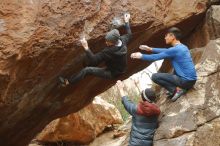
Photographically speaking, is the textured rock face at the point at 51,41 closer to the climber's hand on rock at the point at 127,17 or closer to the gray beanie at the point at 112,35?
the climber's hand on rock at the point at 127,17

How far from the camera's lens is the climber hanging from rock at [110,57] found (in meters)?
9.65

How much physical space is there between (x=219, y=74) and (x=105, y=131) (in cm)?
789

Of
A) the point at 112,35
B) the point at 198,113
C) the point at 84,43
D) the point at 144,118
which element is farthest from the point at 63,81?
the point at 198,113

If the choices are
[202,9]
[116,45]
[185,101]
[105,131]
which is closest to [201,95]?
[185,101]

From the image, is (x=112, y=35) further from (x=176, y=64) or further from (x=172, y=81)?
(x=172, y=81)

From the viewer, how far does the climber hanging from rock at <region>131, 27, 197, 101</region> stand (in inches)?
369

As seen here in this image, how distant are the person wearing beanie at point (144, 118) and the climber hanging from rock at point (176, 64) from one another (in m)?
0.67

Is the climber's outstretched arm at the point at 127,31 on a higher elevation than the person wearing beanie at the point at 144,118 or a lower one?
higher

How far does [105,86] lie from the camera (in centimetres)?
1320

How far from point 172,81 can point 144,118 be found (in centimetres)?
101

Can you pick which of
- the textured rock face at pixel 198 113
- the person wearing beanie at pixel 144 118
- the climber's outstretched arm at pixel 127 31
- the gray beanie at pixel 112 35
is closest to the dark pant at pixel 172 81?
the textured rock face at pixel 198 113

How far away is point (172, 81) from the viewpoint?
968 cm

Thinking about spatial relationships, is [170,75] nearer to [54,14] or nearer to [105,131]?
[54,14]

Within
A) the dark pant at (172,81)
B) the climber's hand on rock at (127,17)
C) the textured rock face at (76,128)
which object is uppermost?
the climber's hand on rock at (127,17)
